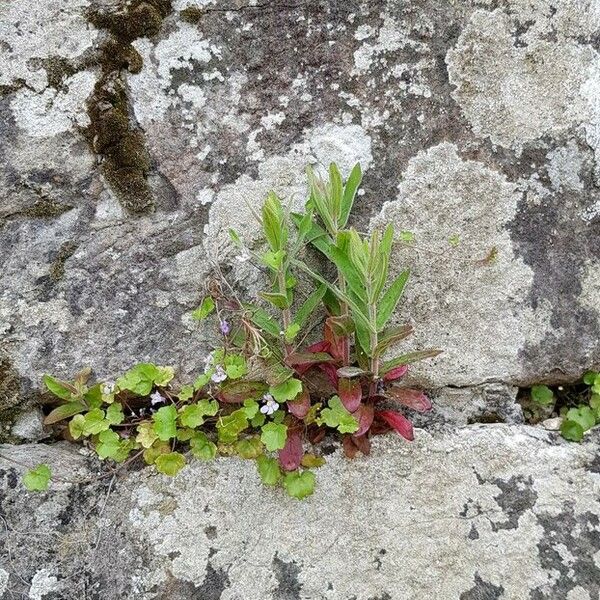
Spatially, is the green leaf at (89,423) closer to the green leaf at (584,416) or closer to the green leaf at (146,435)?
the green leaf at (146,435)

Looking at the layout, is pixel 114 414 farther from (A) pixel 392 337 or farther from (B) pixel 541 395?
(B) pixel 541 395

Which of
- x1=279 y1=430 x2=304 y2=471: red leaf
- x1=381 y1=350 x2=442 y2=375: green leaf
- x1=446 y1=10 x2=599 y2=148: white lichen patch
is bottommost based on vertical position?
x1=279 y1=430 x2=304 y2=471: red leaf

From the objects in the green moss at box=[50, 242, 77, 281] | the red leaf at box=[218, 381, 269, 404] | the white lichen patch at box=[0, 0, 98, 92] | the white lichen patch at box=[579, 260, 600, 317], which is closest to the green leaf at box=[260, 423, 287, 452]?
Answer: the red leaf at box=[218, 381, 269, 404]

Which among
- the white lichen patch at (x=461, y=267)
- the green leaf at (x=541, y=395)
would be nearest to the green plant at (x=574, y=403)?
the green leaf at (x=541, y=395)

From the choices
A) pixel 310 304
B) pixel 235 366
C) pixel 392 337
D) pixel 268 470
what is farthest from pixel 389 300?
pixel 268 470

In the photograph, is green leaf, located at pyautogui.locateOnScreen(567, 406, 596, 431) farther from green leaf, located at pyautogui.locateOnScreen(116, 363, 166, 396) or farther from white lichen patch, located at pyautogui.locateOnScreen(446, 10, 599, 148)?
green leaf, located at pyautogui.locateOnScreen(116, 363, 166, 396)
